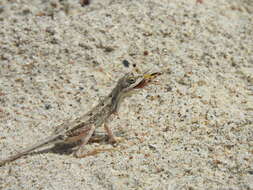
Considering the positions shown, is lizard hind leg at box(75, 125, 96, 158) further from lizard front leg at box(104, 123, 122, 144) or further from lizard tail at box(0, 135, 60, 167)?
lizard tail at box(0, 135, 60, 167)

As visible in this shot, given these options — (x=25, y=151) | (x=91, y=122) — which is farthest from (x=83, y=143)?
(x=25, y=151)

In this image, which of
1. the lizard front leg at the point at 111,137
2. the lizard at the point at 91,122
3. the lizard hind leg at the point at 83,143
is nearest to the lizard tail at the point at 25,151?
the lizard at the point at 91,122

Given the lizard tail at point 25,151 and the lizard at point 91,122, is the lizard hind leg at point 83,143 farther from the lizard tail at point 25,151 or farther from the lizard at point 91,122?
the lizard tail at point 25,151

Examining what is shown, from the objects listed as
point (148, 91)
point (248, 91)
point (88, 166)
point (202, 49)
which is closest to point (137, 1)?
point (202, 49)

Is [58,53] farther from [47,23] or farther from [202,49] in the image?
[202,49]

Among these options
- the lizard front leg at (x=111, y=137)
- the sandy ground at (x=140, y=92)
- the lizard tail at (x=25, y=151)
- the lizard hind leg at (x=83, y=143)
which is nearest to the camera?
the sandy ground at (x=140, y=92)

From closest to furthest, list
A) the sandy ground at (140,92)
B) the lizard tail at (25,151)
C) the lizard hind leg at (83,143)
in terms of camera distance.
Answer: the sandy ground at (140,92)
the lizard tail at (25,151)
the lizard hind leg at (83,143)

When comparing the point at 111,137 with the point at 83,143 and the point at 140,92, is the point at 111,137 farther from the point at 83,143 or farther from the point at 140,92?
the point at 140,92
